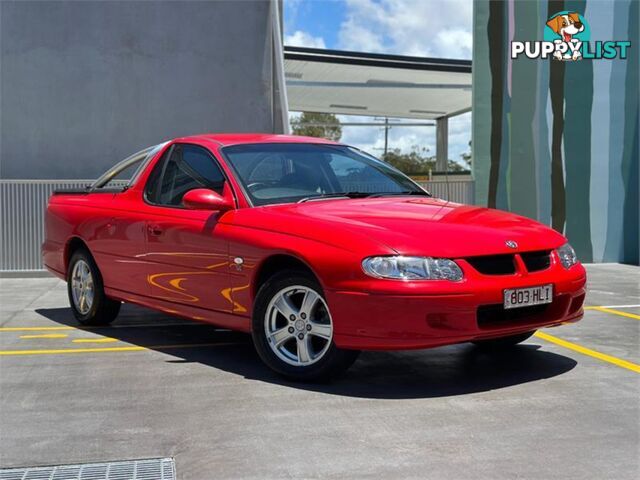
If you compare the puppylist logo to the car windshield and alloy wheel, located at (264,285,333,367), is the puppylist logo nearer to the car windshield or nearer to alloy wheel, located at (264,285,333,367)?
the car windshield

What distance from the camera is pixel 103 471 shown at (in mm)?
3727

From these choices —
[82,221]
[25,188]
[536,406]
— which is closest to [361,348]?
[536,406]

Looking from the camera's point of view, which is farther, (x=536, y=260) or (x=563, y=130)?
(x=563, y=130)

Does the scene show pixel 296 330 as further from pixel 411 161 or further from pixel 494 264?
pixel 411 161

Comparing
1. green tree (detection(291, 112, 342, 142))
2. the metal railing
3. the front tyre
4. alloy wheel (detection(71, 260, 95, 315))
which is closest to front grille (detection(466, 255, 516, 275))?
the front tyre

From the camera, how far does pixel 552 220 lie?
44.9 feet

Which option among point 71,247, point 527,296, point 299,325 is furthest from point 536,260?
point 71,247

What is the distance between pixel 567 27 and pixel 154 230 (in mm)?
9560

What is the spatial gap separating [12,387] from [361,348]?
2191 mm

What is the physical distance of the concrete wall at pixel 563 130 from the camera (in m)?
13.6

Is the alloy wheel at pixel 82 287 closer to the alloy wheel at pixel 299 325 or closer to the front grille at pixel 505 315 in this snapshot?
the alloy wheel at pixel 299 325

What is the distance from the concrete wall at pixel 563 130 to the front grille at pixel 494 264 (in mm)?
8887

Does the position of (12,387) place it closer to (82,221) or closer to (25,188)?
(82,221)

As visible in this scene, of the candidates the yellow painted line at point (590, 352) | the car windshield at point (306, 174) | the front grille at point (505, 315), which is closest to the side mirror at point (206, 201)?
the car windshield at point (306, 174)
